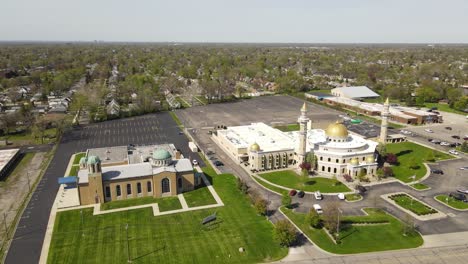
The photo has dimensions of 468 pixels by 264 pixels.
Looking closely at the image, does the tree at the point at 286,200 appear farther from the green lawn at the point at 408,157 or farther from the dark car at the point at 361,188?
the green lawn at the point at 408,157

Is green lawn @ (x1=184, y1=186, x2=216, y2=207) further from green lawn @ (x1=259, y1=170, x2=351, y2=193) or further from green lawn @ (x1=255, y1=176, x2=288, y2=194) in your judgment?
green lawn @ (x1=259, y1=170, x2=351, y2=193)

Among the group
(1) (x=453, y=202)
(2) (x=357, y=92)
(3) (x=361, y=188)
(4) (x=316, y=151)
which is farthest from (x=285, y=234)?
(2) (x=357, y=92)

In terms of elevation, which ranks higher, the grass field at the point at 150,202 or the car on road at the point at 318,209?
the car on road at the point at 318,209

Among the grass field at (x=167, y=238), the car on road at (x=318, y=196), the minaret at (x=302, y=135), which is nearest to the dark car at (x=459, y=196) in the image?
the car on road at (x=318, y=196)

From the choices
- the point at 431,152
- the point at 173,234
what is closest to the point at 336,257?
the point at 173,234

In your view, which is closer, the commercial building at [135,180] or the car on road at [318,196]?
the commercial building at [135,180]

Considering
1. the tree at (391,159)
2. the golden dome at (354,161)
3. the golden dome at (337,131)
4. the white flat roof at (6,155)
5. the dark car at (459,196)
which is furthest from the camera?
the tree at (391,159)

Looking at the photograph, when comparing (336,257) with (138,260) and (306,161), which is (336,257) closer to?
(138,260)
